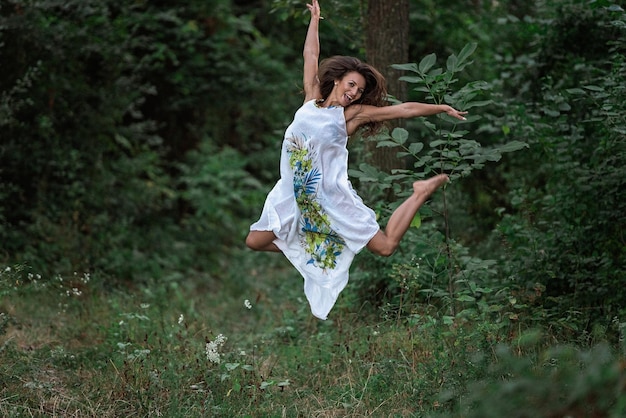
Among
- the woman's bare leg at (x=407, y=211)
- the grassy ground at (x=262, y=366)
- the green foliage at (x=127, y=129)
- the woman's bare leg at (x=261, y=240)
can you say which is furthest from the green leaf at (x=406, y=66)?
the green foliage at (x=127, y=129)

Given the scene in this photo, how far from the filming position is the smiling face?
5059mm

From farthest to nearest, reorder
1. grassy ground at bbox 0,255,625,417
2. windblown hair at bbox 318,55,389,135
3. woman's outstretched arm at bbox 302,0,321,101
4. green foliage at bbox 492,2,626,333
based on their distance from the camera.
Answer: green foliage at bbox 492,2,626,333, woman's outstretched arm at bbox 302,0,321,101, windblown hair at bbox 318,55,389,135, grassy ground at bbox 0,255,625,417

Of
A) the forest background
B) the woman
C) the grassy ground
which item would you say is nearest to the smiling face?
the woman

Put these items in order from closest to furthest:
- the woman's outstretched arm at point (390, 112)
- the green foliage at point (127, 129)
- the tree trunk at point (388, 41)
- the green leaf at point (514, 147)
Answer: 1. the woman's outstretched arm at point (390, 112)
2. the green leaf at point (514, 147)
3. the tree trunk at point (388, 41)
4. the green foliage at point (127, 129)

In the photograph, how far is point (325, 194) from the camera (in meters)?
5.05

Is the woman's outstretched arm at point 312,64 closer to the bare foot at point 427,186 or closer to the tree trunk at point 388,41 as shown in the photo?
the bare foot at point 427,186

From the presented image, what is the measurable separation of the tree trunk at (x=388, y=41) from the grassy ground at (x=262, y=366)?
1.78 metres

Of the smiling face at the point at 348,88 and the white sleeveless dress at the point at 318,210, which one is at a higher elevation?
the smiling face at the point at 348,88

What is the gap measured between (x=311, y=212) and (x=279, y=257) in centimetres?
582

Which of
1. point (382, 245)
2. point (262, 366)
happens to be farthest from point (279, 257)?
point (382, 245)

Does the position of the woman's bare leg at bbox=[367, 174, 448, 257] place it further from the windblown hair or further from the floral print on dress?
the windblown hair

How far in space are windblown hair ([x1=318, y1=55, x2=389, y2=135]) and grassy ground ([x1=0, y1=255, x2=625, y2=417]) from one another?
146 cm

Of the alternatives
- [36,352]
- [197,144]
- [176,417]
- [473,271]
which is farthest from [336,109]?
[197,144]

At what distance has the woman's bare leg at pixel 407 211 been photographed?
15.9 ft
